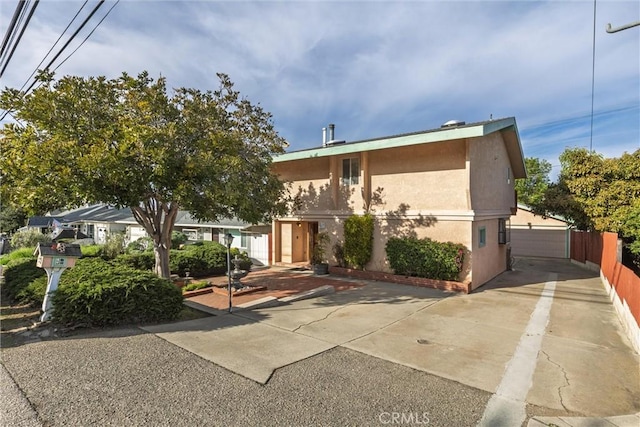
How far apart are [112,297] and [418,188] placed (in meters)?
10.9

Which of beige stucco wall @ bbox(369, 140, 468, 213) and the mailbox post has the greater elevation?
beige stucco wall @ bbox(369, 140, 468, 213)

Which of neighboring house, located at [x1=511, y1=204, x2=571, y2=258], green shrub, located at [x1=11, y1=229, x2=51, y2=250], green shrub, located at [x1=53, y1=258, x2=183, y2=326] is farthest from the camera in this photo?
neighboring house, located at [x1=511, y1=204, x2=571, y2=258]

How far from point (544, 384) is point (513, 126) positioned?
40.4 ft

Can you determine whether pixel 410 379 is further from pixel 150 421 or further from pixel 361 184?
pixel 361 184

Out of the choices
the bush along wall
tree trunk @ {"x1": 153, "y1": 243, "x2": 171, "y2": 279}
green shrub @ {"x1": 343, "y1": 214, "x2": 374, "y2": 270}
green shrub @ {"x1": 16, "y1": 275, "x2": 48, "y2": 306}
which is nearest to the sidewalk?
the bush along wall

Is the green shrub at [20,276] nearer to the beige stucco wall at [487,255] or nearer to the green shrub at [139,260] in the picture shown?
the green shrub at [139,260]

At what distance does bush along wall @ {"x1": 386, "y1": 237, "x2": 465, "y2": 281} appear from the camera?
40.0ft

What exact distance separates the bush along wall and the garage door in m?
15.5

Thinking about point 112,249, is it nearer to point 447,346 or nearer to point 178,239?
point 178,239

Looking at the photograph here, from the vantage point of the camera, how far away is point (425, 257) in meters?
12.7

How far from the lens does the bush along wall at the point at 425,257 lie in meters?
12.2

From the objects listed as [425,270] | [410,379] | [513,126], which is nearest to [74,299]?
[410,379]

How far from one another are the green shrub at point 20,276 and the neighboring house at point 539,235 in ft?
88.2

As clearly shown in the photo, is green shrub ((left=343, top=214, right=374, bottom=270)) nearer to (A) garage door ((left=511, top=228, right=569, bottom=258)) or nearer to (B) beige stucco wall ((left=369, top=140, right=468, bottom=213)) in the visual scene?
(B) beige stucco wall ((left=369, top=140, right=468, bottom=213))
